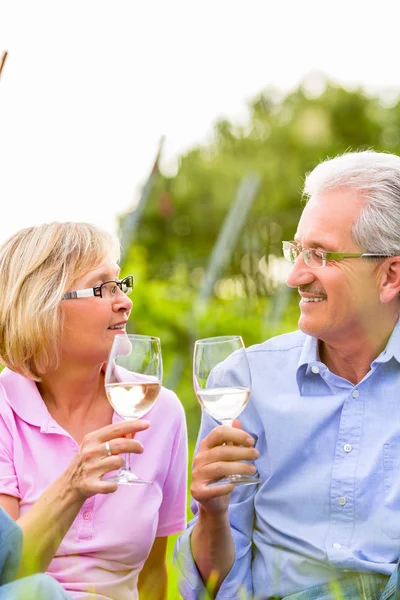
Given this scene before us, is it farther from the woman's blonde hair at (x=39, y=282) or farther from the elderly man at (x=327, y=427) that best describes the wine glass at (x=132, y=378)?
the woman's blonde hair at (x=39, y=282)

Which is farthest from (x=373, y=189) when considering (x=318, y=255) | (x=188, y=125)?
(x=188, y=125)

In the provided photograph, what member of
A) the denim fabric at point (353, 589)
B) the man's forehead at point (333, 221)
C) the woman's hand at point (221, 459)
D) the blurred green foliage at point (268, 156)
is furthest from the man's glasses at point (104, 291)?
the blurred green foliage at point (268, 156)

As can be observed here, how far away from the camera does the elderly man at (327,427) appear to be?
2.20 meters

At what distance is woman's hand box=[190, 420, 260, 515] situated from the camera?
1.89m

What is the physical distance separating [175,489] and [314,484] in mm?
486

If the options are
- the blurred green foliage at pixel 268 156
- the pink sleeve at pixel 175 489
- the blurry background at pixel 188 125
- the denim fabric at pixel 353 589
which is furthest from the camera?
the blurred green foliage at pixel 268 156

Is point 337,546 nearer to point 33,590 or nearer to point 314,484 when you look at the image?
point 314,484

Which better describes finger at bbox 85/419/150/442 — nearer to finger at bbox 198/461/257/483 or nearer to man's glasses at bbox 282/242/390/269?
finger at bbox 198/461/257/483

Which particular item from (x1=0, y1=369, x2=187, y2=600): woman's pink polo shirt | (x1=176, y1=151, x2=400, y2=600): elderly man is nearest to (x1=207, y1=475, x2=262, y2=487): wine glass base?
(x1=176, y1=151, x2=400, y2=600): elderly man

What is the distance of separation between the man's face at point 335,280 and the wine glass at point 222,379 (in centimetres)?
37

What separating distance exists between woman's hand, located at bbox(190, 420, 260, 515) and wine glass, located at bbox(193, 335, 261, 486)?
20mm

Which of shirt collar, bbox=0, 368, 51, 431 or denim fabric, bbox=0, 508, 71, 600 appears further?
shirt collar, bbox=0, 368, 51, 431

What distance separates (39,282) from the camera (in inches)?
95.7

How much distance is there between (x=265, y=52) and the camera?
1745 centimetres
